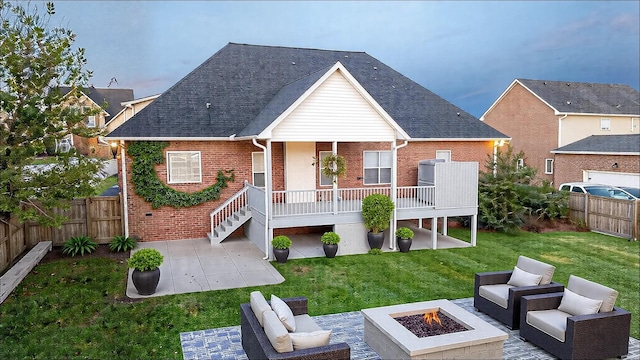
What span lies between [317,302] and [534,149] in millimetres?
27109

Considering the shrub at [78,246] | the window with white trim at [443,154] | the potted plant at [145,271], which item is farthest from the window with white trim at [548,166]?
the shrub at [78,246]

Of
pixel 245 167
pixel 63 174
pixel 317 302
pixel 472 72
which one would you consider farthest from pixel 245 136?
pixel 472 72

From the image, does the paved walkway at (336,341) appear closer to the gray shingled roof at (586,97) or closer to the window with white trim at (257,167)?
the window with white trim at (257,167)

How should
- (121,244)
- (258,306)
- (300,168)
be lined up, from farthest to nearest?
(300,168), (121,244), (258,306)

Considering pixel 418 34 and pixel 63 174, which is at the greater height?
pixel 418 34

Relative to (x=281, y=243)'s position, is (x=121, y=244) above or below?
below

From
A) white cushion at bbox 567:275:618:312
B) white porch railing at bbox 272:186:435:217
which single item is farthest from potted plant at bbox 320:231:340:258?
white cushion at bbox 567:275:618:312

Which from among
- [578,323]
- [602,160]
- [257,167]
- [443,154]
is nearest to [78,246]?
[257,167]

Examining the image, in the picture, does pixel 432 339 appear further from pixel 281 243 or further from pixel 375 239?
pixel 375 239

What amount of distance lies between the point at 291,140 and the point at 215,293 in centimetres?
530

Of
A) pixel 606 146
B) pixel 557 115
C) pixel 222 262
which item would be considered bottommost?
pixel 222 262

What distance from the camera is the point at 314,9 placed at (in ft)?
124

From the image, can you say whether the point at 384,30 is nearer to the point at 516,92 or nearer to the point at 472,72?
the point at 516,92

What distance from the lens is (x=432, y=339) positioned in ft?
21.1
